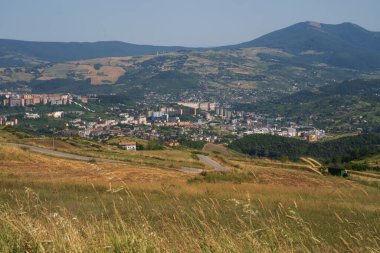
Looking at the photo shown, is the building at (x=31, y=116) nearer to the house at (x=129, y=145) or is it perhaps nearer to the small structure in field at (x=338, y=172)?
the house at (x=129, y=145)

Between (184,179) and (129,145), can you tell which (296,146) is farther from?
(184,179)

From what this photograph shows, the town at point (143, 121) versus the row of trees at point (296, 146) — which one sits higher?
the row of trees at point (296, 146)

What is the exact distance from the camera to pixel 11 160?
23.5 m

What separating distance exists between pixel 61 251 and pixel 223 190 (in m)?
9.90

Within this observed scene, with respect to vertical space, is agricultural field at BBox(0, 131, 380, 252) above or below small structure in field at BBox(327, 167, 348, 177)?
above

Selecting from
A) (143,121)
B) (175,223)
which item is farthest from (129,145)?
(143,121)

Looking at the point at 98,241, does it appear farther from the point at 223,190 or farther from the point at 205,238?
the point at 223,190

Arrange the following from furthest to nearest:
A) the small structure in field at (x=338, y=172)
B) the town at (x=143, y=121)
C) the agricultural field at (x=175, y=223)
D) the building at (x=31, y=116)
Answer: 1. the building at (x=31, y=116)
2. the town at (x=143, y=121)
3. the small structure in field at (x=338, y=172)
4. the agricultural field at (x=175, y=223)

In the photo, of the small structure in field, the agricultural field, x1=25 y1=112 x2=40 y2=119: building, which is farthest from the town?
the agricultural field

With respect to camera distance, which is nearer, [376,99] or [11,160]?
[11,160]

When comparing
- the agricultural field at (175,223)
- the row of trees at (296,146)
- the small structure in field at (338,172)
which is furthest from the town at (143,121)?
the agricultural field at (175,223)

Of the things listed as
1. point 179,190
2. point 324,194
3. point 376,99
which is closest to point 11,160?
point 179,190

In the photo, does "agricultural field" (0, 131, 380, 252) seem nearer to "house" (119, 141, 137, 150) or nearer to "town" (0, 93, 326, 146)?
"house" (119, 141, 137, 150)

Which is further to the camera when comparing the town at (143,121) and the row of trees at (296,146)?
the town at (143,121)
